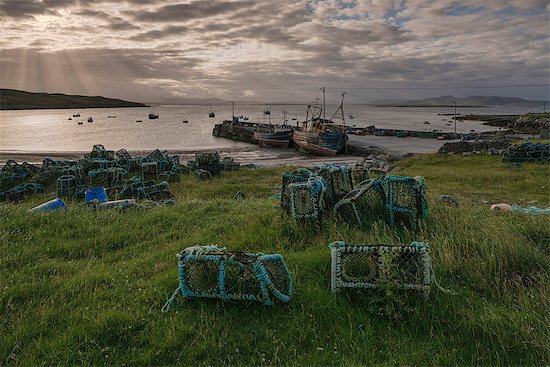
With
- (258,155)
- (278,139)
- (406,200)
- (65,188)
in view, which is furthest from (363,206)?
(278,139)

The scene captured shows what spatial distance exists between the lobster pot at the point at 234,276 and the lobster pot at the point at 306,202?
179cm

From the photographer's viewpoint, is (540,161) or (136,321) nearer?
(136,321)

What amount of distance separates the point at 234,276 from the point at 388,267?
149cm

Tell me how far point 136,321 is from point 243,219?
3306 millimetres

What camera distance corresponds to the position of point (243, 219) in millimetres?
6434

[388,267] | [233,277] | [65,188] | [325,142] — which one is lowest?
[65,188]

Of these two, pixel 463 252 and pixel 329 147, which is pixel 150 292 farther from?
pixel 329 147

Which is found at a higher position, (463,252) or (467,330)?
(463,252)

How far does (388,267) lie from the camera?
3.38 m

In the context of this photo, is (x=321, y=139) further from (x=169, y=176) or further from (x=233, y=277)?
(x=233, y=277)

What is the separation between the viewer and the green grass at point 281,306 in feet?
9.48

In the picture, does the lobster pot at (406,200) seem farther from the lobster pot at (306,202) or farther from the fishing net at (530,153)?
the fishing net at (530,153)

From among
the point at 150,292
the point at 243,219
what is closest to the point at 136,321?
the point at 150,292

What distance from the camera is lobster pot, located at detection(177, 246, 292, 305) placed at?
337 cm
